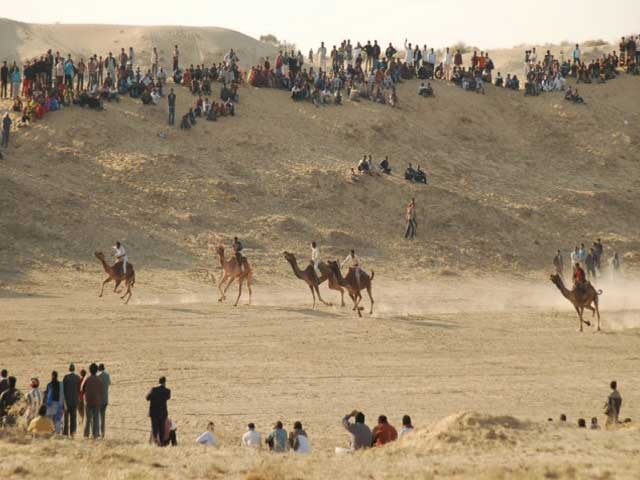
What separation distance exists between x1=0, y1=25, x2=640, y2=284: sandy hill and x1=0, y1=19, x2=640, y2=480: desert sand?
0.33ft

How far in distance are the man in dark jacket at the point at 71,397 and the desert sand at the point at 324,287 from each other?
1.05 meters

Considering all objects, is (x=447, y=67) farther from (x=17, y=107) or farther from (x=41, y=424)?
(x=41, y=424)

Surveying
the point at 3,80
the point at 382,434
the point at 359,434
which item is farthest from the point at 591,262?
the point at 359,434

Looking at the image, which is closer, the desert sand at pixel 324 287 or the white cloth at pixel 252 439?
the desert sand at pixel 324 287

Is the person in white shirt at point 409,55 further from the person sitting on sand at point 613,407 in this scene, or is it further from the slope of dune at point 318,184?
the person sitting on sand at point 613,407

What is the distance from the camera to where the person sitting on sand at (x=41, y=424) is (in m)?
18.8

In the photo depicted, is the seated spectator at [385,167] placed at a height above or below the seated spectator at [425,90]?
below

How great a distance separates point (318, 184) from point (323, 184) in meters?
0.19

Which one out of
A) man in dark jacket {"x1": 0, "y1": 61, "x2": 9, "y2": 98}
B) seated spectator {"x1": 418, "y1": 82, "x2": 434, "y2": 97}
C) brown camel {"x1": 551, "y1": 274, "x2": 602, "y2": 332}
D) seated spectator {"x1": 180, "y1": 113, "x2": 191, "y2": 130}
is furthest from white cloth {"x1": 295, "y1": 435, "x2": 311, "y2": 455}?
seated spectator {"x1": 418, "y1": 82, "x2": 434, "y2": 97}

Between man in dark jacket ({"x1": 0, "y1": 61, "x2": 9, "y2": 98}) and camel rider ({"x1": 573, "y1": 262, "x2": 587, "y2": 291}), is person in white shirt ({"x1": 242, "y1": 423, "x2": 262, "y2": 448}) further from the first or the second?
man in dark jacket ({"x1": 0, "y1": 61, "x2": 9, "y2": 98})

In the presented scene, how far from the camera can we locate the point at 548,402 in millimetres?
24719

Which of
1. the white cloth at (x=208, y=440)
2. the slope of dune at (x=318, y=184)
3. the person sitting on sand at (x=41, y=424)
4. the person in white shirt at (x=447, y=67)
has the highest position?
the person in white shirt at (x=447, y=67)

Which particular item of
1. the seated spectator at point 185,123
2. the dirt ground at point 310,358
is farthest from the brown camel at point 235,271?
the seated spectator at point 185,123

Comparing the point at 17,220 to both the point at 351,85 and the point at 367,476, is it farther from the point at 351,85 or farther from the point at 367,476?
the point at 367,476
